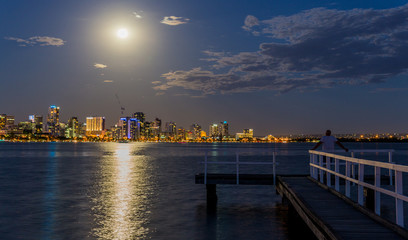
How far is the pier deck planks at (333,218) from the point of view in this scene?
8.52 meters

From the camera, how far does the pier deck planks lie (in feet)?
27.9

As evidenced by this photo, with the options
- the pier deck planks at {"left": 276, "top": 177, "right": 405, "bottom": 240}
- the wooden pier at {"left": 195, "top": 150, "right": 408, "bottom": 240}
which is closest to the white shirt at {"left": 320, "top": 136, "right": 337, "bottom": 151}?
the wooden pier at {"left": 195, "top": 150, "right": 408, "bottom": 240}

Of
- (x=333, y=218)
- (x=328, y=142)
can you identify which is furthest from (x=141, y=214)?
(x=333, y=218)

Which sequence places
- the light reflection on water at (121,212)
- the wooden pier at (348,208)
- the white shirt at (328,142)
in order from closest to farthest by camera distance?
the wooden pier at (348,208), the light reflection on water at (121,212), the white shirt at (328,142)

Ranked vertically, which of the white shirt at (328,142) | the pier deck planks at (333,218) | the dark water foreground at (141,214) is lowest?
the dark water foreground at (141,214)

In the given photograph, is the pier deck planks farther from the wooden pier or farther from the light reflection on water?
the light reflection on water

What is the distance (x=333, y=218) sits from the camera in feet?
33.8

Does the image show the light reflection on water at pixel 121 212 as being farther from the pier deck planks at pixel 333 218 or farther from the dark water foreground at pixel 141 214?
the pier deck planks at pixel 333 218

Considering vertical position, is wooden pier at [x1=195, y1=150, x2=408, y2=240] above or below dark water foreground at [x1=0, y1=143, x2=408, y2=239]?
above

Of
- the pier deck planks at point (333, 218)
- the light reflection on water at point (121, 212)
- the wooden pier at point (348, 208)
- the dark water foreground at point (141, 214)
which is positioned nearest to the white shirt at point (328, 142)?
the wooden pier at point (348, 208)

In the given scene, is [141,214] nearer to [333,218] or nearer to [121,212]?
[121,212]

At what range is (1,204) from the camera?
22344 millimetres

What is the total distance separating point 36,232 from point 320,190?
11451 millimetres

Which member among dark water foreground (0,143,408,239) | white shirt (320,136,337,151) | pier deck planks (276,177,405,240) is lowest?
dark water foreground (0,143,408,239)
